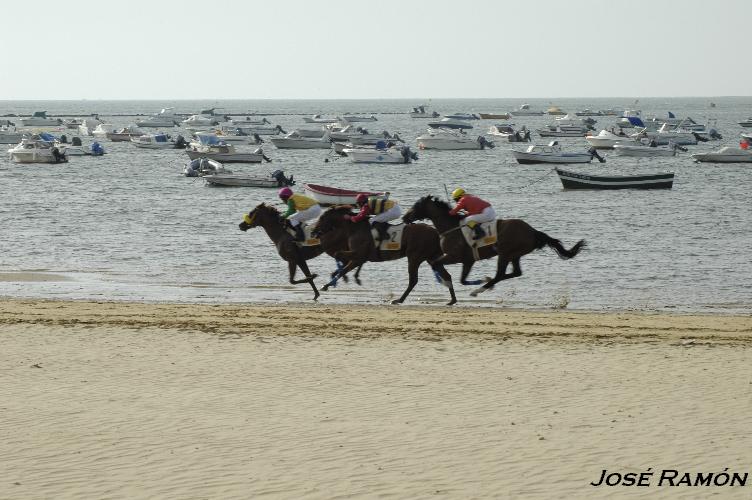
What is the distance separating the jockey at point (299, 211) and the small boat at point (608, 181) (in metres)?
39.8

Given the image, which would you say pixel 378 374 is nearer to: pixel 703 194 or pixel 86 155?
pixel 703 194

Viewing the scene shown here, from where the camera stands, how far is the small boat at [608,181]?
62.4 metres

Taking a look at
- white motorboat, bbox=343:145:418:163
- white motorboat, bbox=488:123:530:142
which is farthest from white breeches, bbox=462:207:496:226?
white motorboat, bbox=488:123:530:142

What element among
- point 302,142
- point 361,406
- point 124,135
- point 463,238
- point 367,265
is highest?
point 463,238

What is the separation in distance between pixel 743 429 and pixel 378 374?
4.80 metres

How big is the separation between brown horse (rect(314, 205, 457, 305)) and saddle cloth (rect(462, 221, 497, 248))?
Answer: 697mm

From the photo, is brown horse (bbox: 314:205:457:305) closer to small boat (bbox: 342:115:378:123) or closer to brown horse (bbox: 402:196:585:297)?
brown horse (bbox: 402:196:585:297)

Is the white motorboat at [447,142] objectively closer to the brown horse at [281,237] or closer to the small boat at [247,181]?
the small boat at [247,181]

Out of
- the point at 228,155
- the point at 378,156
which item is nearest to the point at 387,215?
the point at 228,155

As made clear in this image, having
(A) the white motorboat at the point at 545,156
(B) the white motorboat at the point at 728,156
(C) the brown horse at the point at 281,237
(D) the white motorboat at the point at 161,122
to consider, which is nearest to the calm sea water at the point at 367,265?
(C) the brown horse at the point at 281,237

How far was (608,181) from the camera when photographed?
62.5 meters

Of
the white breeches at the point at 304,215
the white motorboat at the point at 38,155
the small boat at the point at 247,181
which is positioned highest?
the white breeches at the point at 304,215

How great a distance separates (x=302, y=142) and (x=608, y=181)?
5374 centimetres

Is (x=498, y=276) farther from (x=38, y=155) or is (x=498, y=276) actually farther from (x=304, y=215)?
(x=38, y=155)
